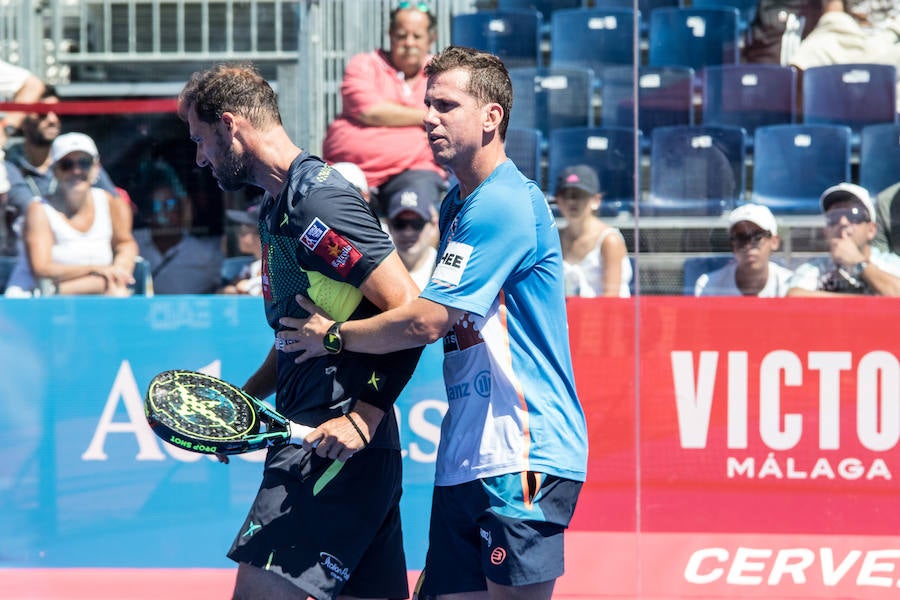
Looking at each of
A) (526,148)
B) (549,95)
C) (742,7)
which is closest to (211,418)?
(526,148)

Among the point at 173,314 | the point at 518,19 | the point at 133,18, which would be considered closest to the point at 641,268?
the point at 518,19

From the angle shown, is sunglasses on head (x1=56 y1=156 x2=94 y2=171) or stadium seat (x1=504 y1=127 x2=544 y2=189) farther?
sunglasses on head (x1=56 y1=156 x2=94 y2=171)

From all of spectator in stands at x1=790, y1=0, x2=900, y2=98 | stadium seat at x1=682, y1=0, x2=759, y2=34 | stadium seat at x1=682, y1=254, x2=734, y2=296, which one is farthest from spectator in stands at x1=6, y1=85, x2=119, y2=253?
spectator in stands at x1=790, y1=0, x2=900, y2=98

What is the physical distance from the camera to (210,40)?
514cm

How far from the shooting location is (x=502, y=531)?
2.76m

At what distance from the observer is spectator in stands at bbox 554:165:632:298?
15.6ft

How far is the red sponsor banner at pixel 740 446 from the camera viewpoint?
4605 mm

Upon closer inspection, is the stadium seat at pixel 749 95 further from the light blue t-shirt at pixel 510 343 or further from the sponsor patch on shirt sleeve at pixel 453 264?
the sponsor patch on shirt sleeve at pixel 453 264

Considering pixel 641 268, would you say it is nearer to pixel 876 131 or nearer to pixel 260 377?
pixel 876 131

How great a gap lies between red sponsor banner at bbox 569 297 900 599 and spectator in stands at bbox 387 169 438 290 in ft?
2.35

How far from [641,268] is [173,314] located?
1.96 m

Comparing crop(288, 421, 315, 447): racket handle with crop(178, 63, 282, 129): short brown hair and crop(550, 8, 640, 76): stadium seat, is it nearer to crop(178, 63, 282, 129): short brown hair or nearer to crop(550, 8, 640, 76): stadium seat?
crop(178, 63, 282, 129): short brown hair

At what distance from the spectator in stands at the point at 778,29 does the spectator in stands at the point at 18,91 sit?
3069 mm

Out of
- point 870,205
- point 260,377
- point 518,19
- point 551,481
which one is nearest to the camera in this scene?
point 551,481
